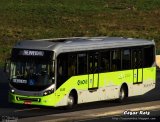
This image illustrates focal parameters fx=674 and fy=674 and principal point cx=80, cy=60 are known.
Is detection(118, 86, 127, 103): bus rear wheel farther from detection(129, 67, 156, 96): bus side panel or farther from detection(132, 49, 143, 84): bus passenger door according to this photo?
detection(132, 49, 143, 84): bus passenger door

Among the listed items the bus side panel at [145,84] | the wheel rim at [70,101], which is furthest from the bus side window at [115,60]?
the wheel rim at [70,101]

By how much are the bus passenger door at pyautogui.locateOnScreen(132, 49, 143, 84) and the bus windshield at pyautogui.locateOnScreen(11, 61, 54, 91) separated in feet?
18.0

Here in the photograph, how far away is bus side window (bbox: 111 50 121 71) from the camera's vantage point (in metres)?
27.0

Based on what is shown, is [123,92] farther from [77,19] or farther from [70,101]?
[77,19]

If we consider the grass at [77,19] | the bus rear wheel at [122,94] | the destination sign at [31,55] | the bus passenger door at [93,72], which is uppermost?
the destination sign at [31,55]

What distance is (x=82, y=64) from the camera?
25.3 metres

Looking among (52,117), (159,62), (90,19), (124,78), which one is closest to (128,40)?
(124,78)

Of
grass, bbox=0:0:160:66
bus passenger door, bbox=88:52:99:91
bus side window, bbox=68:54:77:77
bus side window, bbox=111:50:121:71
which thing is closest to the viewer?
bus side window, bbox=68:54:77:77

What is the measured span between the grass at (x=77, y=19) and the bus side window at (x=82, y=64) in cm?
2882

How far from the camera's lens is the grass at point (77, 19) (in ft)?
208

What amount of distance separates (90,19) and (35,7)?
7281mm

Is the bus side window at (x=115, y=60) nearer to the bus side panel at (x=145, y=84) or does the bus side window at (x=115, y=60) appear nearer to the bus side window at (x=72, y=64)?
the bus side panel at (x=145, y=84)

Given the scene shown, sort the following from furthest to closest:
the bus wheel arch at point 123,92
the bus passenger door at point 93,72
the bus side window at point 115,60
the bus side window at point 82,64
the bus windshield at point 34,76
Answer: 1. the bus wheel arch at point 123,92
2. the bus side window at point 115,60
3. the bus passenger door at point 93,72
4. the bus side window at point 82,64
5. the bus windshield at point 34,76

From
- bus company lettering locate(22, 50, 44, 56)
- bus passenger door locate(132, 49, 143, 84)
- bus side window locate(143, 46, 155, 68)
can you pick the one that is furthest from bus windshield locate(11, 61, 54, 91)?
bus side window locate(143, 46, 155, 68)
